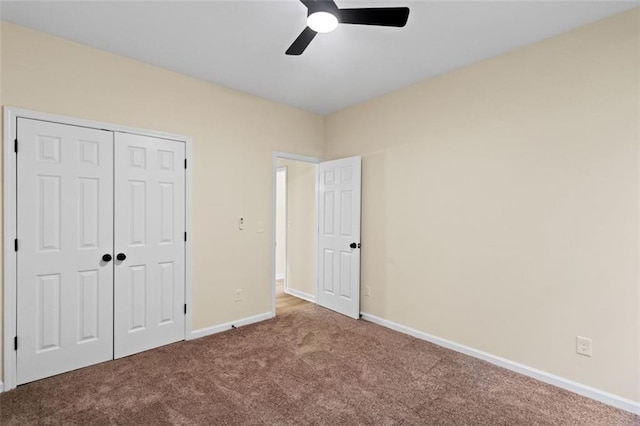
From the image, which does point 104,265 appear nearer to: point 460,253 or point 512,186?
point 460,253

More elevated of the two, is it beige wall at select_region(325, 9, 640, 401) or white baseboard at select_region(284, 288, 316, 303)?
beige wall at select_region(325, 9, 640, 401)

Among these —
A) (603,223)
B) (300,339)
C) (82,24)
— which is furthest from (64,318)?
(603,223)

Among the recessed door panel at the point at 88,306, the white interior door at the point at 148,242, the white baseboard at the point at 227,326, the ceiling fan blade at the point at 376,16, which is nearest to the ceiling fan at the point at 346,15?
the ceiling fan blade at the point at 376,16

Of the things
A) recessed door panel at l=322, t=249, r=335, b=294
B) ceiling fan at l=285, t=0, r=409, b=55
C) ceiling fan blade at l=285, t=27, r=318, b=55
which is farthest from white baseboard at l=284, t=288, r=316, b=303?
ceiling fan at l=285, t=0, r=409, b=55

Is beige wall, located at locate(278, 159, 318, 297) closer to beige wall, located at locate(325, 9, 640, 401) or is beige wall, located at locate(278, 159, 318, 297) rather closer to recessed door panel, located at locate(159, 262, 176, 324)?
beige wall, located at locate(325, 9, 640, 401)

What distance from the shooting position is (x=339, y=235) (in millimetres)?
4148

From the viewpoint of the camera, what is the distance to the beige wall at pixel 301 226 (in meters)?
4.82

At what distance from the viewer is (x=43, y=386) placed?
7.82ft

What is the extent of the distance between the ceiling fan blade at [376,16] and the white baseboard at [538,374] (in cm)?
276

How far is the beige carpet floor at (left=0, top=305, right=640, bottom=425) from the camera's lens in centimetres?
206

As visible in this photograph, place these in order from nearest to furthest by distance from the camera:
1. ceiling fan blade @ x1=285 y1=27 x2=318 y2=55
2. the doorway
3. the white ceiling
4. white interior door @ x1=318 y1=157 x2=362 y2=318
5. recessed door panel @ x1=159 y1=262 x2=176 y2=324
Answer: ceiling fan blade @ x1=285 y1=27 x2=318 y2=55
the white ceiling
recessed door panel @ x1=159 y1=262 x2=176 y2=324
white interior door @ x1=318 y1=157 x2=362 y2=318
the doorway

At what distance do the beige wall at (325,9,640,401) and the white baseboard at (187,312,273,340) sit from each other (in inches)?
56.3

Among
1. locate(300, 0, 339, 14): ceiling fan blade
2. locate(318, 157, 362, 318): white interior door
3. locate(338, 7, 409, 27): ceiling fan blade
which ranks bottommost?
locate(318, 157, 362, 318): white interior door

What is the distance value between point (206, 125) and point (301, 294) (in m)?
2.87
